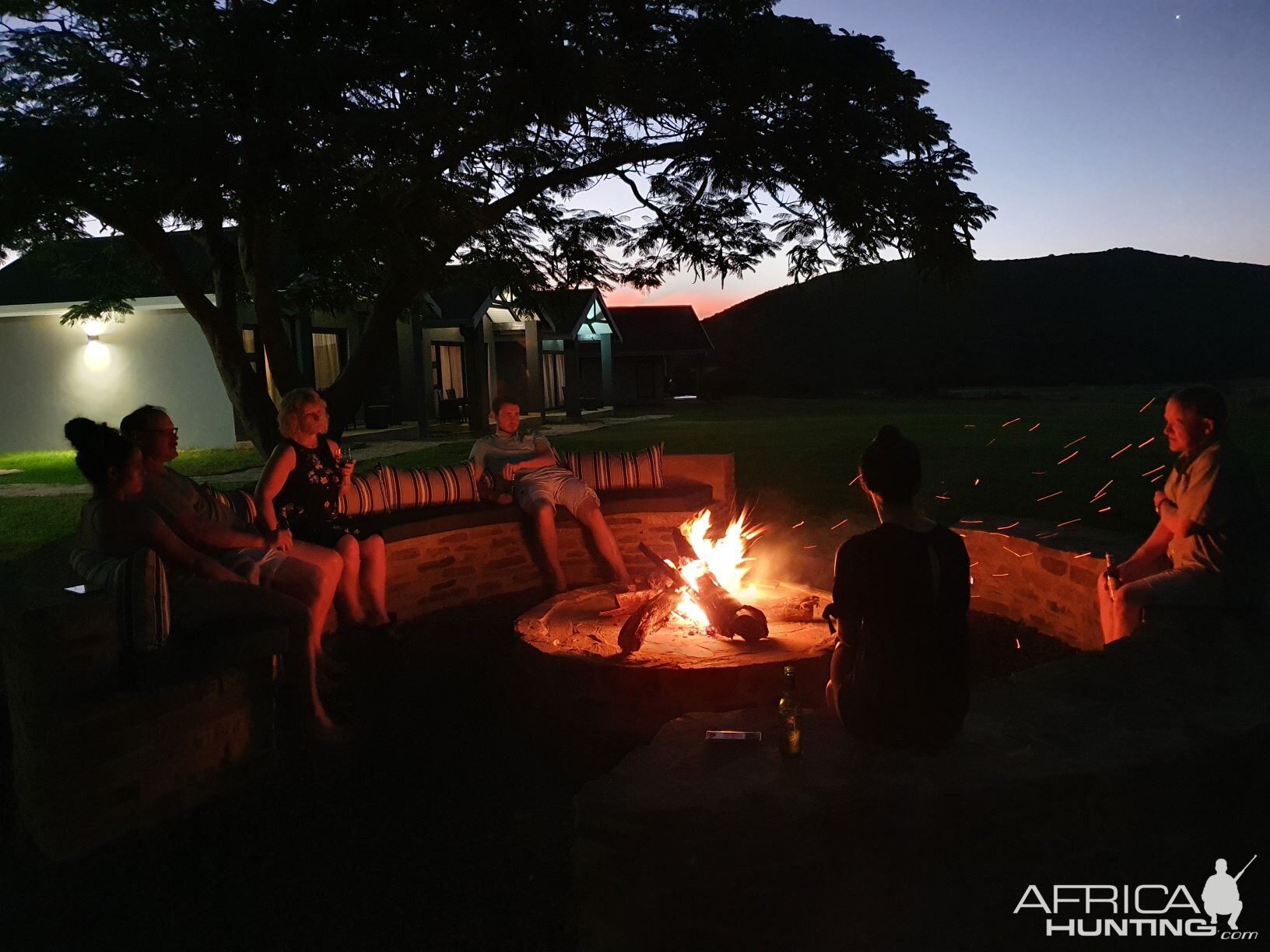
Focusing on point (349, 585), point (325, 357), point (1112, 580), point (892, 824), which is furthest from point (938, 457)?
point (325, 357)

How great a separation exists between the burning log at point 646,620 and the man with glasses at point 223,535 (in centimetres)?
151

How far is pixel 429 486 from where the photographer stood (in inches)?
266

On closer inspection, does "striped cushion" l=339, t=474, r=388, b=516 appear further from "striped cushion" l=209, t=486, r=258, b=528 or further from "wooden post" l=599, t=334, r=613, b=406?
"wooden post" l=599, t=334, r=613, b=406

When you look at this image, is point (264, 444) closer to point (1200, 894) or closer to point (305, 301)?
point (305, 301)

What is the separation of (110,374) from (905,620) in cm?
1957

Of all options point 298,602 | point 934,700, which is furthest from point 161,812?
point 934,700

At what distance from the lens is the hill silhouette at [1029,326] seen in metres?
81.6

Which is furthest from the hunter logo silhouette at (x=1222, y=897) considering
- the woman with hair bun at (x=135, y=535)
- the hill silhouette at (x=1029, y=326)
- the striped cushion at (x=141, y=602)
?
the hill silhouette at (x=1029, y=326)

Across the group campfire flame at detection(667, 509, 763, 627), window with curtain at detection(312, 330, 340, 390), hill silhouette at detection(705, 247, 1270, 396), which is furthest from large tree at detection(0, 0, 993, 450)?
hill silhouette at detection(705, 247, 1270, 396)

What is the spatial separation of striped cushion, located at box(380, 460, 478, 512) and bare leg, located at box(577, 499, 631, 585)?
902 mm

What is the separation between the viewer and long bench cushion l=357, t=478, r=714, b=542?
616cm

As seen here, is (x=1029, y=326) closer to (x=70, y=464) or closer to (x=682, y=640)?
(x=70, y=464)

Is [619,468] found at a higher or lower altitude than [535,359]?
lower

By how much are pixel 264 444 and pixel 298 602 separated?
17.3 ft
